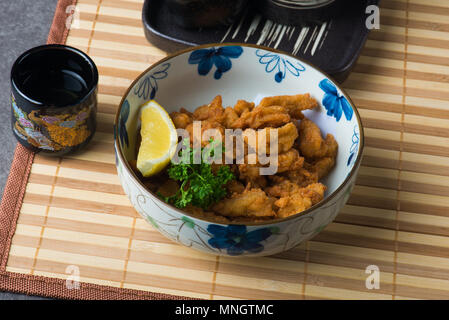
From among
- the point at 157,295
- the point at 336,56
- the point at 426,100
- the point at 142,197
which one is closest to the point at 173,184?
the point at 142,197

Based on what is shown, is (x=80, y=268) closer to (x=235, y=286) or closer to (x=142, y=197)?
(x=142, y=197)

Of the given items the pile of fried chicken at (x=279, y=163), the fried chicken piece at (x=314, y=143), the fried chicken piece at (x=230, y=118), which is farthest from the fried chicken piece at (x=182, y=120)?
the fried chicken piece at (x=314, y=143)

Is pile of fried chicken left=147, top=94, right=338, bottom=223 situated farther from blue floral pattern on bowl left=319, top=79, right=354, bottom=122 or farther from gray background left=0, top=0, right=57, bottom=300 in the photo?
gray background left=0, top=0, right=57, bottom=300

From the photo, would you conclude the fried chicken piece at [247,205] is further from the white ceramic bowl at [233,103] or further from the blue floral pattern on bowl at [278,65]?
the blue floral pattern on bowl at [278,65]

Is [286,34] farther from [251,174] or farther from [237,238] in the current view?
[237,238]

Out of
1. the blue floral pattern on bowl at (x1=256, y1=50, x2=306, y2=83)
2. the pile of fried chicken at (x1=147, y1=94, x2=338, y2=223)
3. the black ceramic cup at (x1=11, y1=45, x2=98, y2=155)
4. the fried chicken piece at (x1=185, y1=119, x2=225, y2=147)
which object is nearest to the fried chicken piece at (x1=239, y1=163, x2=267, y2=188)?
the pile of fried chicken at (x1=147, y1=94, x2=338, y2=223)

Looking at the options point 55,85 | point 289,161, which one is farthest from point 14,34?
point 289,161
